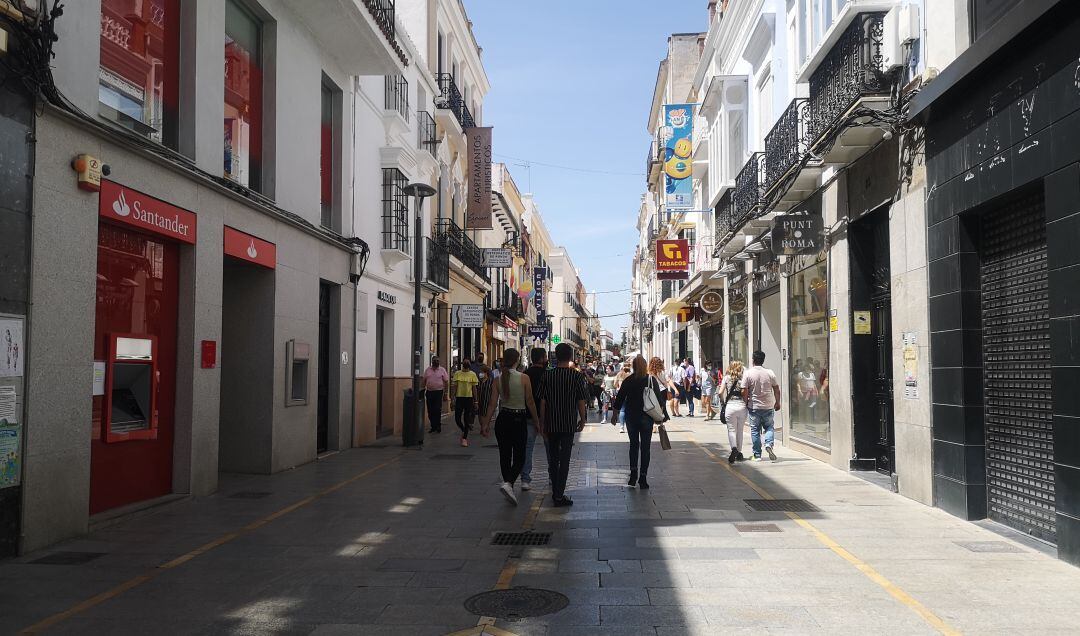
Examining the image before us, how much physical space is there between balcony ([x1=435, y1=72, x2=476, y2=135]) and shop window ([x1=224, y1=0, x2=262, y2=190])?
39.5 ft

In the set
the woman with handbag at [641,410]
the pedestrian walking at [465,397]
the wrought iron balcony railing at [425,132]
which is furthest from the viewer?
the wrought iron balcony railing at [425,132]

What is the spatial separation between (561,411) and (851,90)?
5.49 meters

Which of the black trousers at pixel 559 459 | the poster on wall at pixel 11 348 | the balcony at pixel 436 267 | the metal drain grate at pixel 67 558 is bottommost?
the metal drain grate at pixel 67 558

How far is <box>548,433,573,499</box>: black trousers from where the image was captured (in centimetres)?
951

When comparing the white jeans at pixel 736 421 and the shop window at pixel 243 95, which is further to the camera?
the white jeans at pixel 736 421

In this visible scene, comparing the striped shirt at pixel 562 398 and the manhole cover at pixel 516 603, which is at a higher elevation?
the striped shirt at pixel 562 398

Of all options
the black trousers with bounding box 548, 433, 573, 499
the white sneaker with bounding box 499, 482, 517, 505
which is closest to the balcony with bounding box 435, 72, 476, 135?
the black trousers with bounding box 548, 433, 573, 499

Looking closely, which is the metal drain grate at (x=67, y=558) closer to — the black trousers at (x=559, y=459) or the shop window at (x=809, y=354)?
the black trousers at (x=559, y=459)

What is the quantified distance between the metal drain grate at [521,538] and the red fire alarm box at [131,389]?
4082mm

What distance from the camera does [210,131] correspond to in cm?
1036

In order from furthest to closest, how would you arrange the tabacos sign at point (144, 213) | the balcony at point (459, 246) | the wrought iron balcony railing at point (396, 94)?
the balcony at point (459, 246) < the wrought iron balcony railing at point (396, 94) < the tabacos sign at point (144, 213)

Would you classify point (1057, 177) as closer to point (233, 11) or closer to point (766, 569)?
point (766, 569)

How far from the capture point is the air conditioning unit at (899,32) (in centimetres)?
945

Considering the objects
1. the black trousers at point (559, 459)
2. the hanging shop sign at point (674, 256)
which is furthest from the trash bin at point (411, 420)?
the hanging shop sign at point (674, 256)
